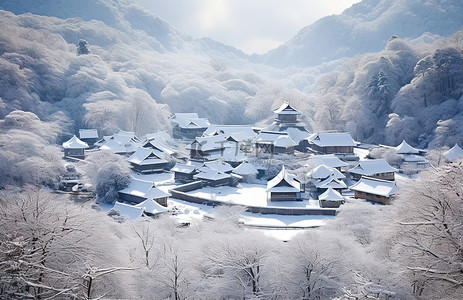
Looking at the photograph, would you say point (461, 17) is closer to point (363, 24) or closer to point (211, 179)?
point (363, 24)

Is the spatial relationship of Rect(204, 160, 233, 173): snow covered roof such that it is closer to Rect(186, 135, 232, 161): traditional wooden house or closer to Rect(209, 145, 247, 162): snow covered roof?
Rect(209, 145, 247, 162): snow covered roof

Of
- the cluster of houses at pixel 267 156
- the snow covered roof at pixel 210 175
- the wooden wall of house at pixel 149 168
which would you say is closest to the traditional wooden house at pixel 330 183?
the cluster of houses at pixel 267 156

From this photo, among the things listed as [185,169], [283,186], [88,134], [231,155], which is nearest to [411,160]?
[283,186]

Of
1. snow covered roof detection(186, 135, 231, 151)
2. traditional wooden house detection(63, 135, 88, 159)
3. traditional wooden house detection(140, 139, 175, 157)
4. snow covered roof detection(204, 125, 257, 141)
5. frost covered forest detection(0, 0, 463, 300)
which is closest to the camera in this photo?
frost covered forest detection(0, 0, 463, 300)

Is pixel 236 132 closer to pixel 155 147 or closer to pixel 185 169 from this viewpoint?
pixel 155 147

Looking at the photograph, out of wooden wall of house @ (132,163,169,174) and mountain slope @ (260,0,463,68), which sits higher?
mountain slope @ (260,0,463,68)

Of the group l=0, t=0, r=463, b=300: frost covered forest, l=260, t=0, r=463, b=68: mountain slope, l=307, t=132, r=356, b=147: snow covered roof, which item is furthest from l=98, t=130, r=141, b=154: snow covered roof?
l=260, t=0, r=463, b=68: mountain slope

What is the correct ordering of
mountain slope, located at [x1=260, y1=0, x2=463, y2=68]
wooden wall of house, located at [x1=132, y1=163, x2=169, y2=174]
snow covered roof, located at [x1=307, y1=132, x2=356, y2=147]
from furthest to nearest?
1. mountain slope, located at [x1=260, y1=0, x2=463, y2=68]
2. snow covered roof, located at [x1=307, y1=132, x2=356, y2=147]
3. wooden wall of house, located at [x1=132, y1=163, x2=169, y2=174]
